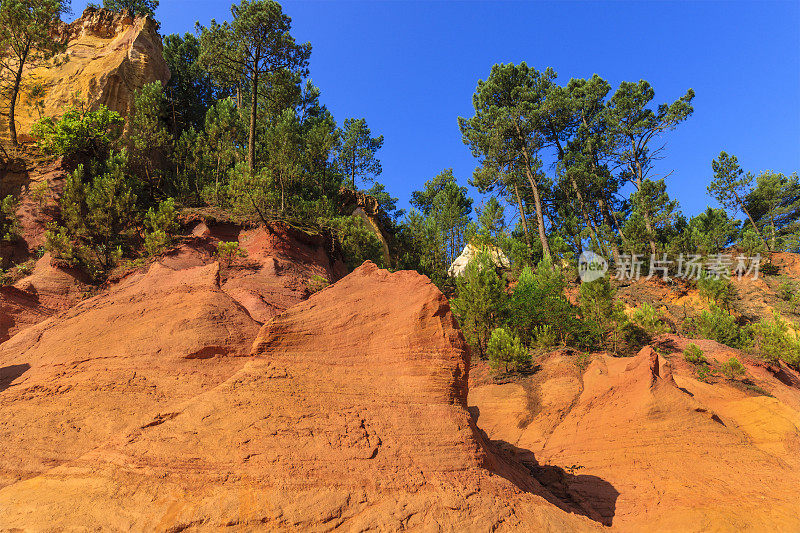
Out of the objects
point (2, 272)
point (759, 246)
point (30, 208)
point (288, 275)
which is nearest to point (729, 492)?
point (288, 275)

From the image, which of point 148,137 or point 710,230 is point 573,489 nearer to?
point 148,137

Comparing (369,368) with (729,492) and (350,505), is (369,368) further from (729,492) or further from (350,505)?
(729,492)

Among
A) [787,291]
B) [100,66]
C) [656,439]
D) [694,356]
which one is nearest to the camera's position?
[656,439]

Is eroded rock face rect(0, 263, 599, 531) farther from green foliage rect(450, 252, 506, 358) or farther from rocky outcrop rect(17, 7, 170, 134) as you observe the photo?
rocky outcrop rect(17, 7, 170, 134)

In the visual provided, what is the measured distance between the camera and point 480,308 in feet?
53.7

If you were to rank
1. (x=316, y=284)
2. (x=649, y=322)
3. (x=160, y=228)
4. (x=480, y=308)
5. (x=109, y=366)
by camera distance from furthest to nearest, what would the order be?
(x=649, y=322), (x=480, y=308), (x=160, y=228), (x=316, y=284), (x=109, y=366)

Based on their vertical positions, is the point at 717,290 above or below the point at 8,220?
above

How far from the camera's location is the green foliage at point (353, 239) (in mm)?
18516

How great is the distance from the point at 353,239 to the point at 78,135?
11921 mm

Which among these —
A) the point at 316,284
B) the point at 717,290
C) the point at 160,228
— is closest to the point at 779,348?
the point at 717,290

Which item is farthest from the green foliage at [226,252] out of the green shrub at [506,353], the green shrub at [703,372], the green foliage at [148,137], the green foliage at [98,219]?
the green shrub at [703,372]

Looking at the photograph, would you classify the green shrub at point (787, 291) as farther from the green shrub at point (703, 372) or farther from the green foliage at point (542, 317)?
the green foliage at point (542, 317)

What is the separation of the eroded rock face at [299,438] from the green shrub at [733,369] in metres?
11.4

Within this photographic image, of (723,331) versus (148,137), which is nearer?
(723,331)
